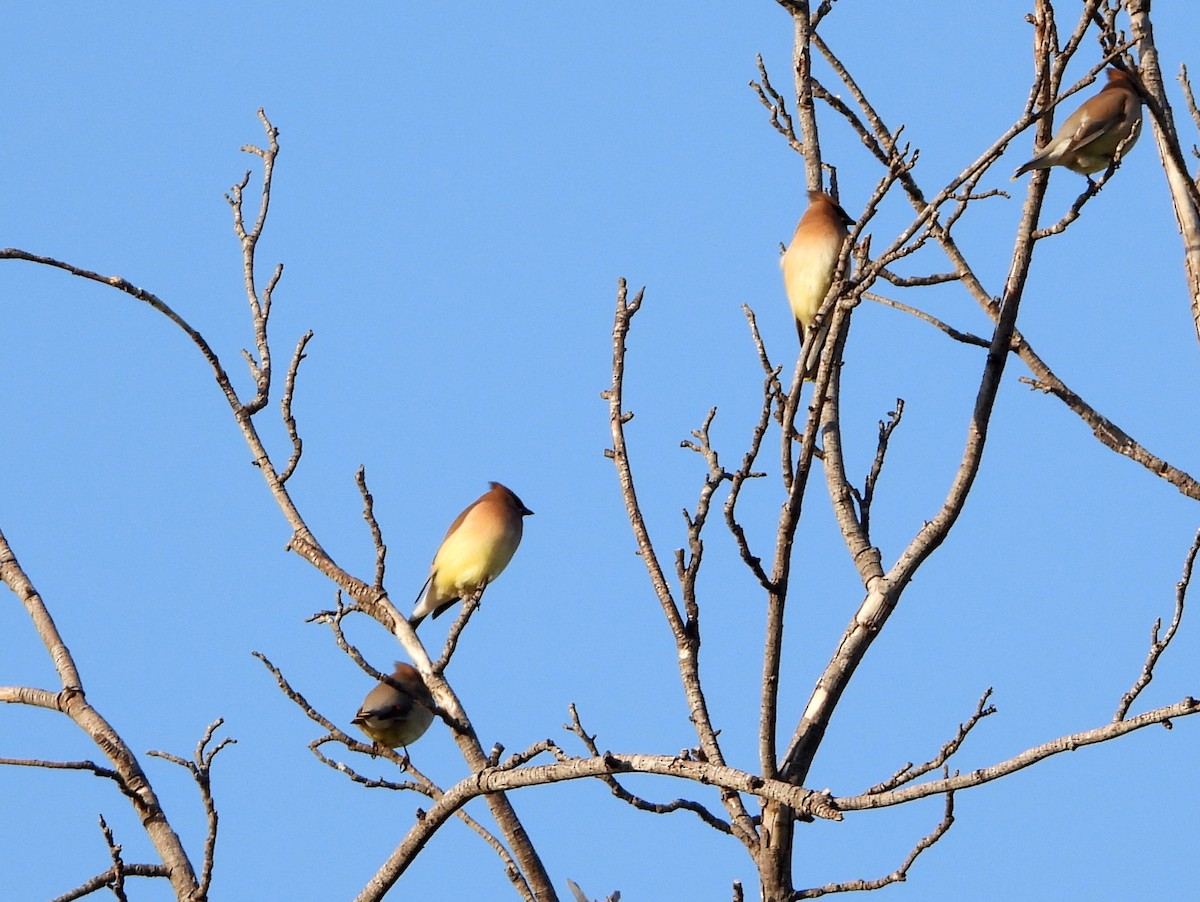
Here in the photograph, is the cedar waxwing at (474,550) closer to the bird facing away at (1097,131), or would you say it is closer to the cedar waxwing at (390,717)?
the cedar waxwing at (390,717)

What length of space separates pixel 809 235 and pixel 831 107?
3.43 feet

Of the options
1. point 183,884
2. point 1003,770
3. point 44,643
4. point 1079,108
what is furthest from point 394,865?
point 1079,108

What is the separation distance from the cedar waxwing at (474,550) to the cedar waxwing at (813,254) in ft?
5.03

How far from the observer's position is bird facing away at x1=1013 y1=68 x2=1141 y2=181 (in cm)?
569

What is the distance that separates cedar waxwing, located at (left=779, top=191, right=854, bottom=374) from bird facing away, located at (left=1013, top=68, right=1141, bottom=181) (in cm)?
83

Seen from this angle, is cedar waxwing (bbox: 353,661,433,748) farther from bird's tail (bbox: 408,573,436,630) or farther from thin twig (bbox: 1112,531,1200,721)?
thin twig (bbox: 1112,531,1200,721)

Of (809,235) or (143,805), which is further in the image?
(809,235)

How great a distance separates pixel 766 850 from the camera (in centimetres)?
349

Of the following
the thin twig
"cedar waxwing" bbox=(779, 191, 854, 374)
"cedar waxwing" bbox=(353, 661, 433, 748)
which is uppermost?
"cedar waxwing" bbox=(779, 191, 854, 374)

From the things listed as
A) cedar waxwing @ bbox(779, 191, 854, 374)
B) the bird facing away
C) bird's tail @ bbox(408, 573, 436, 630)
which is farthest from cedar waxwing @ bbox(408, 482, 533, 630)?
the bird facing away

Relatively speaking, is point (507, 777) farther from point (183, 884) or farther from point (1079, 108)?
point (1079, 108)

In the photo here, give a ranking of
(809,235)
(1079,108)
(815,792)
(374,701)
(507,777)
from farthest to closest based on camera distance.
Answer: (374,701) < (1079,108) < (809,235) < (507,777) < (815,792)

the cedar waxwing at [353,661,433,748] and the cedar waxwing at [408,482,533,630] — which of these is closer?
the cedar waxwing at [408,482,533,630]

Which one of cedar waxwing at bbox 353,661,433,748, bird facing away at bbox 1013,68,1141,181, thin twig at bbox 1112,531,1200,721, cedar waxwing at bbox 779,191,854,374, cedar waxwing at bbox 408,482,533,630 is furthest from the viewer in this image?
cedar waxwing at bbox 353,661,433,748
